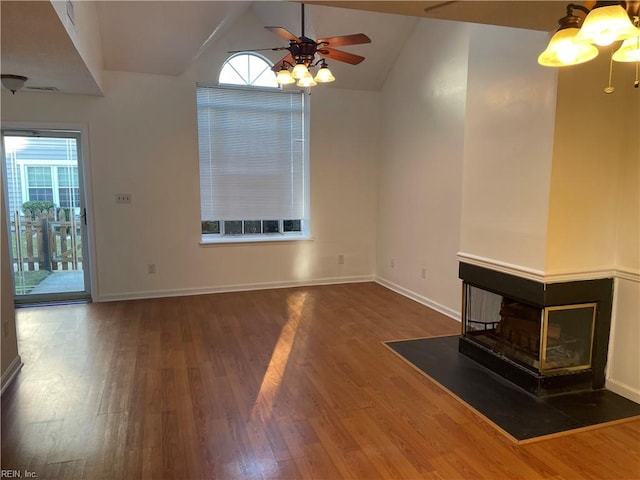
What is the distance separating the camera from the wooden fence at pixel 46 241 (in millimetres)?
5230

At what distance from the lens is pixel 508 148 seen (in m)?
3.01

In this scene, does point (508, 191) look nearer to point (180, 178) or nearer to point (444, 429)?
point (444, 429)

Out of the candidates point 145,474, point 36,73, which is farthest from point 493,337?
point 36,73

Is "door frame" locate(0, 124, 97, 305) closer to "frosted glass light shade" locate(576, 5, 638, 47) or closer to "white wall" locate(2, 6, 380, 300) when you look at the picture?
"white wall" locate(2, 6, 380, 300)

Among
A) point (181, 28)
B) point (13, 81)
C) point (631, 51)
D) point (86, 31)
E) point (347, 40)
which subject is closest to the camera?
point (631, 51)

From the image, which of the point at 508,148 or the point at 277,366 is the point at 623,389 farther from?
the point at 277,366

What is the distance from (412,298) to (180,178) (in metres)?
3.26

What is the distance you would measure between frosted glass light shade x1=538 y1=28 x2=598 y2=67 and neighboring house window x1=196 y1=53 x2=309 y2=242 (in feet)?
14.6

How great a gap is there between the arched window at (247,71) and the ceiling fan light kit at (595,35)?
4.49 m

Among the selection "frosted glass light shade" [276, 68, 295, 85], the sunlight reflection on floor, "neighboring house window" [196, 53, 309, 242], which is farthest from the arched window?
the sunlight reflection on floor

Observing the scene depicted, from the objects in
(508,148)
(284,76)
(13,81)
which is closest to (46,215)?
(13,81)

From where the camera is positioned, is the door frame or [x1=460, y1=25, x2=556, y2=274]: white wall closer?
[x1=460, y1=25, x2=556, y2=274]: white wall

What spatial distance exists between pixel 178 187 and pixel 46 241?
172 cm

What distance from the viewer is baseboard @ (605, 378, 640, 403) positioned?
9.23 feet
